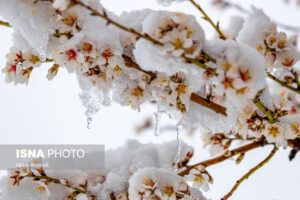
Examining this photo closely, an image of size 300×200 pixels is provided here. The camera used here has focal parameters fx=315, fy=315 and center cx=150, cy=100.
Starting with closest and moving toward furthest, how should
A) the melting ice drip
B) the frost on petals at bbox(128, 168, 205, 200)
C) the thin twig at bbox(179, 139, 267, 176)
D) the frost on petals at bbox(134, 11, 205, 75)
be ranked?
the frost on petals at bbox(134, 11, 205, 75) → the frost on petals at bbox(128, 168, 205, 200) → the melting ice drip → the thin twig at bbox(179, 139, 267, 176)

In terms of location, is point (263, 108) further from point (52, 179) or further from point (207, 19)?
point (52, 179)

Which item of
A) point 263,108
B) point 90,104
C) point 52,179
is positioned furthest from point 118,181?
point 263,108

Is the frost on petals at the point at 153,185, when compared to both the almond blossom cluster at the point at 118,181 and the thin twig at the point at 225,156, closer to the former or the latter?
the almond blossom cluster at the point at 118,181

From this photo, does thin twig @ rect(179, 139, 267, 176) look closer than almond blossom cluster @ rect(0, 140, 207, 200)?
No

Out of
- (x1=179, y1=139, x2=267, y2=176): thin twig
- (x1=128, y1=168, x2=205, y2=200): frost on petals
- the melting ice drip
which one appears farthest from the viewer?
(x1=179, y1=139, x2=267, y2=176): thin twig

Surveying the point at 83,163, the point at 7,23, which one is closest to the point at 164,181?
the point at 83,163

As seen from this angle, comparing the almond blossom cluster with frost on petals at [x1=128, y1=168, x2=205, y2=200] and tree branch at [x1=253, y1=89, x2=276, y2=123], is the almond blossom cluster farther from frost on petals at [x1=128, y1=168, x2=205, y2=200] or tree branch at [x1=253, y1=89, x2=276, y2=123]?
tree branch at [x1=253, y1=89, x2=276, y2=123]

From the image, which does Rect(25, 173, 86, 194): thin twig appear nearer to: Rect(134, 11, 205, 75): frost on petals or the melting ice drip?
the melting ice drip

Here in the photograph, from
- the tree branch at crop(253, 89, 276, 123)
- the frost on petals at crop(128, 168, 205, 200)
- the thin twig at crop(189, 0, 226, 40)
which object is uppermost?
the thin twig at crop(189, 0, 226, 40)

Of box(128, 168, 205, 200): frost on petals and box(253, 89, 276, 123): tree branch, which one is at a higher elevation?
box(253, 89, 276, 123): tree branch

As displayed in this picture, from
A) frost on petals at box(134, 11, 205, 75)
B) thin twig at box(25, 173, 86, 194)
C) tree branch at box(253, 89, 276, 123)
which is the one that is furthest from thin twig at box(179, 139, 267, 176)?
frost on petals at box(134, 11, 205, 75)

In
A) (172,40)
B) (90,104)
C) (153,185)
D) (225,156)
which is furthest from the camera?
(225,156)

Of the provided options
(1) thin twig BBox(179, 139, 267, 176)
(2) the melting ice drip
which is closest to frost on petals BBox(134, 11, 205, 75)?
(2) the melting ice drip

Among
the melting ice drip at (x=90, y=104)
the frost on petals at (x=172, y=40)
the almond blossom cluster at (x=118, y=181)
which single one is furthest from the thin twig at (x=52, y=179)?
the frost on petals at (x=172, y=40)
